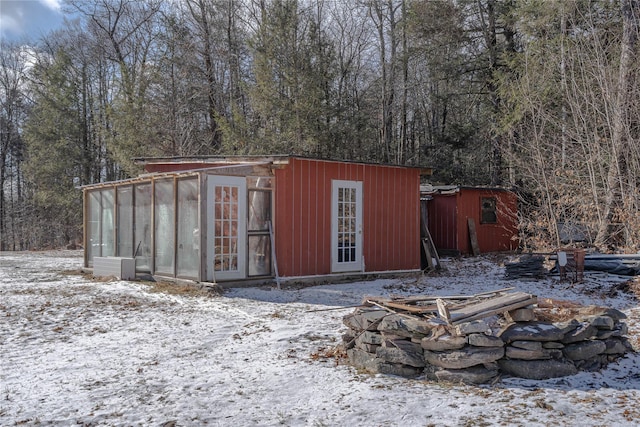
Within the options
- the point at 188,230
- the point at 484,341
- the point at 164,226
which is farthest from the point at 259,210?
the point at 484,341

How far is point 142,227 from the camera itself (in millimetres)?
11758

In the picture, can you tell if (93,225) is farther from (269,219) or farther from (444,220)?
(444,220)

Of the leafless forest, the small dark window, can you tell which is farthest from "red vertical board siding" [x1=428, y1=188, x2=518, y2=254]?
the leafless forest

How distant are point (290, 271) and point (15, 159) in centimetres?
2464

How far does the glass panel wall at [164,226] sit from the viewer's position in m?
10.7

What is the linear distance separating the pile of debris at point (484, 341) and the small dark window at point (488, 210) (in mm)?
12547

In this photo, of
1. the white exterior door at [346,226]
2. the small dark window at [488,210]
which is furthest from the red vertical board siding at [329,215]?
the small dark window at [488,210]

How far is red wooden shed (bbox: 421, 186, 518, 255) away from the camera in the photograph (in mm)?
16938

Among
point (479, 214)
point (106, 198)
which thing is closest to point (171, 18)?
point (106, 198)

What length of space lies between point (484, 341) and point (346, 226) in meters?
6.84

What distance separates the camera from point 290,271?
10406mm

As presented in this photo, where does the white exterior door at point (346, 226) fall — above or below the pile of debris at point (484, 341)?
above

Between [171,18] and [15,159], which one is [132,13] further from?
[15,159]

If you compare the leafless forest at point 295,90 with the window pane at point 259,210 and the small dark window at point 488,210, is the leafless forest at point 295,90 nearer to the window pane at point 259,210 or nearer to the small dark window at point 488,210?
the small dark window at point 488,210
